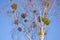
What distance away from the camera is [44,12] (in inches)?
585

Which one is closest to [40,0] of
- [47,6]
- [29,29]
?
[47,6]

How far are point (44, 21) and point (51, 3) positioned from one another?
106cm

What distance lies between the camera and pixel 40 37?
567 inches

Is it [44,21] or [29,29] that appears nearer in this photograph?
[44,21]

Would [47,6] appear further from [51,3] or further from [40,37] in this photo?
[40,37]

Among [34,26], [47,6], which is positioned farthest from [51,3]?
[34,26]

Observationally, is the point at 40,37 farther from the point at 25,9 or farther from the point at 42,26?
the point at 25,9

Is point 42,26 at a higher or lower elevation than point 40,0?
lower

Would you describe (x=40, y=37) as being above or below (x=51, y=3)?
below

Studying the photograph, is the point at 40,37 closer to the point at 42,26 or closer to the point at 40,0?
the point at 42,26

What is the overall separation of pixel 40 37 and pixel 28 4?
61.7 inches

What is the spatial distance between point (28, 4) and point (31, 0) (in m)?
0.21

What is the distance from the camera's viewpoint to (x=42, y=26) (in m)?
14.7

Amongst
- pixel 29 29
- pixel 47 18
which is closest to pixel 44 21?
pixel 47 18
